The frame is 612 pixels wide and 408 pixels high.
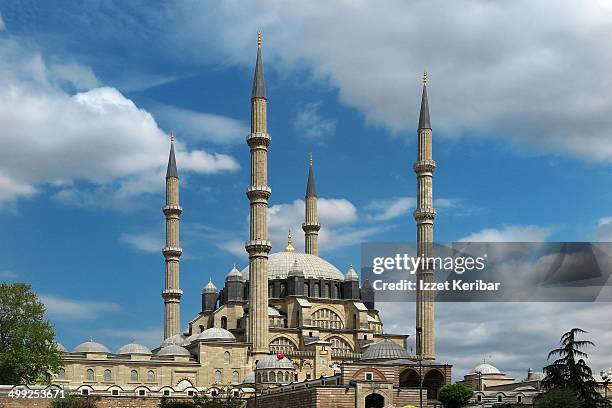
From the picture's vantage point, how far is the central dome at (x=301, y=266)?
2842 inches

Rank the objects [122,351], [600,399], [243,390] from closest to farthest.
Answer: [600,399], [243,390], [122,351]

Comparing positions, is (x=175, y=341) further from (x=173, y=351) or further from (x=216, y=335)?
(x=216, y=335)

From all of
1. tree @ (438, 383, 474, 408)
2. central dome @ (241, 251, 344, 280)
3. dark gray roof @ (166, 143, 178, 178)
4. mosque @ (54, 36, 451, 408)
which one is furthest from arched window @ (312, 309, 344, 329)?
tree @ (438, 383, 474, 408)

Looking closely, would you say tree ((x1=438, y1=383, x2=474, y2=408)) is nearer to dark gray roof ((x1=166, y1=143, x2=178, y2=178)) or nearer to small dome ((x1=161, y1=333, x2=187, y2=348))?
small dome ((x1=161, y1=333, x2=187, y2=348))

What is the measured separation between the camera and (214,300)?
73.6 metres

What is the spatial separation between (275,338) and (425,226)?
42.2ft

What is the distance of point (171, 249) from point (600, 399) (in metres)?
33.8

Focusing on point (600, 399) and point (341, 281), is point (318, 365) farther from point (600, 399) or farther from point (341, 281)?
point (600, 399)

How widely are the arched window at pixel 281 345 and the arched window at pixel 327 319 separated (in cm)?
311

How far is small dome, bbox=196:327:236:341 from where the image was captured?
210ft

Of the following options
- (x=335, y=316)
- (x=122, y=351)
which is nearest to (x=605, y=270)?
(x=335, y=316)

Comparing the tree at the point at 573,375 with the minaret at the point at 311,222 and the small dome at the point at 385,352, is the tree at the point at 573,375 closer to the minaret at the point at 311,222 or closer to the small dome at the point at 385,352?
the small dome at the point at 385,352

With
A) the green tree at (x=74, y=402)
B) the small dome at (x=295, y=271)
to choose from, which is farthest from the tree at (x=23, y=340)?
the small dome at (x=295, y=271)

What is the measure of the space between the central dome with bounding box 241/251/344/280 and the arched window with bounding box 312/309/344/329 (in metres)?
2.66
